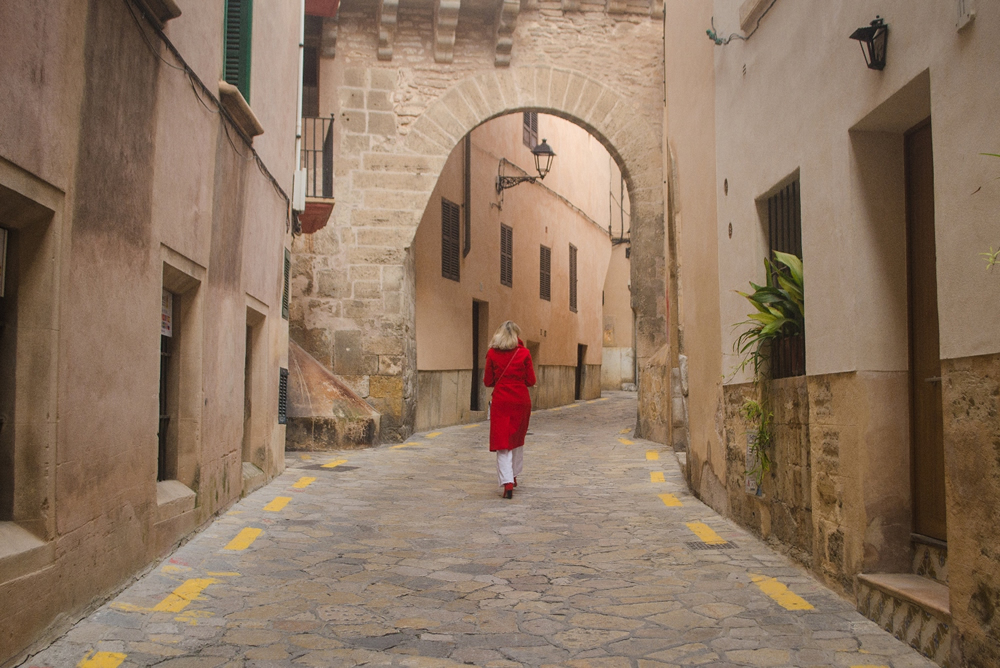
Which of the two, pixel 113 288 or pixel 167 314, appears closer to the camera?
pixel 113 288

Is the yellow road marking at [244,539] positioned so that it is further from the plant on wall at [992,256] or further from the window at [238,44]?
the plant on wall at [992,256]

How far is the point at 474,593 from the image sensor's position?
4.98m

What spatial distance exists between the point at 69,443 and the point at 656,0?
43.2 ft

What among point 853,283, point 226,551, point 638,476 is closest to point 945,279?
point 853,283

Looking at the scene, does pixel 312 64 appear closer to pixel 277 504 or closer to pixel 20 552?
pixel 277 504

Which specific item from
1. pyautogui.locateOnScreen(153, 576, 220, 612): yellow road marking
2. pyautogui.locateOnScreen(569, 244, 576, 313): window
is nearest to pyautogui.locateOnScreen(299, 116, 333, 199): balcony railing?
pyautogui.locateOnScreen(153, 576, 220, 612): yellow road marking

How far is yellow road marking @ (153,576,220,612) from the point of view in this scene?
15.1 ft

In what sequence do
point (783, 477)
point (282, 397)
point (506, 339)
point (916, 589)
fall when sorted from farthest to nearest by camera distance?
point (282, 397) → point (506, 339) → point (783, 477) → point (916, 589)

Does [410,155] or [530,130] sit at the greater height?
Result: [530,130]

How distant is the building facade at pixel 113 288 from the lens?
3.78 meters

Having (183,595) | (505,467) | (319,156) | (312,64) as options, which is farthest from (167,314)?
(312,64)

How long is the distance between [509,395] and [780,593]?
4196 millimetres

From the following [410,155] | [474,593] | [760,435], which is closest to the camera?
[474,593]

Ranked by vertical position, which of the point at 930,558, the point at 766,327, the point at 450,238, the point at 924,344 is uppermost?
the point at 450,238
